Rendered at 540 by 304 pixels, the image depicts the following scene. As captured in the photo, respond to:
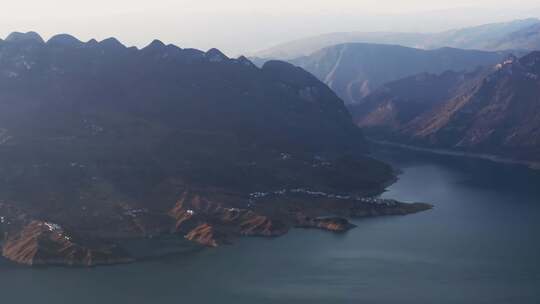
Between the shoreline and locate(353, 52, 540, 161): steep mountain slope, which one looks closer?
the shoreline

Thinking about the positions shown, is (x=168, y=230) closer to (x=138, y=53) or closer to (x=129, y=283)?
(x=129, y=283)

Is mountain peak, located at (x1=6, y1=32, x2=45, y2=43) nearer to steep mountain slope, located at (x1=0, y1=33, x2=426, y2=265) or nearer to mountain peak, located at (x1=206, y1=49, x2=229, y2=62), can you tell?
steep mountain slope, located at (x1=0, y1=33, x2=426, y2=265)

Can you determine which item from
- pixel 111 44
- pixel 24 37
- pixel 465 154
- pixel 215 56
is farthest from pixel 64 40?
pixel 465 154

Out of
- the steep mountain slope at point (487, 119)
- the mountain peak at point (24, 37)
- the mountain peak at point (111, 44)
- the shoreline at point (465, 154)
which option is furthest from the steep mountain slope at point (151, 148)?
the steep mountain slope at point (487, 119)

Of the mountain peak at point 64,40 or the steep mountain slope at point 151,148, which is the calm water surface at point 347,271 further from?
the mountain peak at point 64,40

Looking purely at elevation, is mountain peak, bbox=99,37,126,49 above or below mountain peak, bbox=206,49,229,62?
above

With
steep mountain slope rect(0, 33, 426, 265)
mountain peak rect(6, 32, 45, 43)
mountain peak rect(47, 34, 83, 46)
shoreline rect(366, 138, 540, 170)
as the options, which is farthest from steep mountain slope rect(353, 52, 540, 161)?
mountain peak rect(6, 32, 45, 43)
